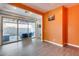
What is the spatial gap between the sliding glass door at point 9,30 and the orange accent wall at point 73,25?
4137 mm

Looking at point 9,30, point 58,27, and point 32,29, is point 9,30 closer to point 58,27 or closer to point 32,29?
point 32,29

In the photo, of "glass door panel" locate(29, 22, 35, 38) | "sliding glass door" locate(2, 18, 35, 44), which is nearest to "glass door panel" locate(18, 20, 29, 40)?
"sliding glass door" locate(2, 18, 35, 44)

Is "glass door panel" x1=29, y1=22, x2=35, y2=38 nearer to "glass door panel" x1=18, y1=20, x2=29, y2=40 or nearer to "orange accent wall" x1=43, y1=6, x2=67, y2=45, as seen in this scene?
"glass door panel" x1=18, y1=20, x2=29, y2=40

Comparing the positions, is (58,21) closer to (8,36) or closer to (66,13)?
(66,13)

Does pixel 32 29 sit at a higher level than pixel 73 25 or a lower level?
lower

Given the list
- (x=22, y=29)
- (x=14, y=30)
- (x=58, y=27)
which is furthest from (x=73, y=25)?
(x=22, y=29)

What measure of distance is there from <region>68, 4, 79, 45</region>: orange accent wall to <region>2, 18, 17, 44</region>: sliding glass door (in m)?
4.14

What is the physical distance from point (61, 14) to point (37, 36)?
16.6 feet

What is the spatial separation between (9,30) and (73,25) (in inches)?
177

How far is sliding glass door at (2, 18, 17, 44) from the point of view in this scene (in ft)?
21.7

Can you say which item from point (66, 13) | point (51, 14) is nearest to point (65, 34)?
point (66, 13)

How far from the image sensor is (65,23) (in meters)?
5.62

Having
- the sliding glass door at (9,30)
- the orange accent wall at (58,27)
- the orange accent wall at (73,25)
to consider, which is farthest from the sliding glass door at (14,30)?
the orange accent wall at (73,25)

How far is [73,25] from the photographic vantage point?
5301 millimetres
